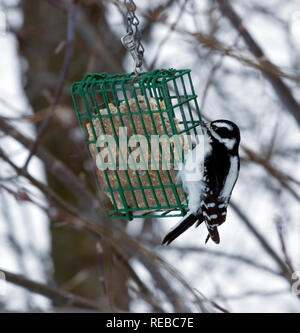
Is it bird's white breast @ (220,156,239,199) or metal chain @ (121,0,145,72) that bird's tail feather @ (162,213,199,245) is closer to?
bird's white breast @ (220,156,239,199)

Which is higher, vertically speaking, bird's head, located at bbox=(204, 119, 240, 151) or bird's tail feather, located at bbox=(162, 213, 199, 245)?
bird's head, located at bbox=(204, 119, 240, 151)

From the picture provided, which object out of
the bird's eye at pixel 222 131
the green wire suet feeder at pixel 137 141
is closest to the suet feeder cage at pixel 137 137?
the green wire suet feeder at pixel 137 141

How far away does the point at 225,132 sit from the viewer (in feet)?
13.3

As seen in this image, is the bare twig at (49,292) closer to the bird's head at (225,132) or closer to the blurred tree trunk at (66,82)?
the bird's head at (225,132)

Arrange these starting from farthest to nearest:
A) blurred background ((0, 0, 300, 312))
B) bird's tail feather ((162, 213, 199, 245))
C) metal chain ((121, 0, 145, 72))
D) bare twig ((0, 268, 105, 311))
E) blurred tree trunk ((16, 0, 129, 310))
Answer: blurred tree trunk ((16, 0, 129, 310)) → blurred background ((0, 0, 300, 312)) → bare twig ((0, 268, 105, 311)) → bird's tail feather ((162, 213, 199, 245)) → metal chain ((121, 0, 145, 72))

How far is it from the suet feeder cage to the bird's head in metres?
0.20

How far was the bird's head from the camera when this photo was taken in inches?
159

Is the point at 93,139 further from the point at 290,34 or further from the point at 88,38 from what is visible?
the point at 290,34

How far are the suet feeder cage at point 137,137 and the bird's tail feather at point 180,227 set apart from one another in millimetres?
122

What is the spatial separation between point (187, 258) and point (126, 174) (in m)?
4.30

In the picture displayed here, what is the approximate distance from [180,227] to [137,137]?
711 mm

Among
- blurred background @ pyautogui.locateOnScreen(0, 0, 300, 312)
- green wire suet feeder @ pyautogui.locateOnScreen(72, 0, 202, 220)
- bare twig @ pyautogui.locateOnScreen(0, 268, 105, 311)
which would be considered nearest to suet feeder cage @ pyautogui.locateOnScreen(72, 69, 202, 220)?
green wire suet feeder @ pyautogui.locateOnScreen(72, 0, 202, 220)

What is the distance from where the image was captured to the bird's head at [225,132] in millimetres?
4039
